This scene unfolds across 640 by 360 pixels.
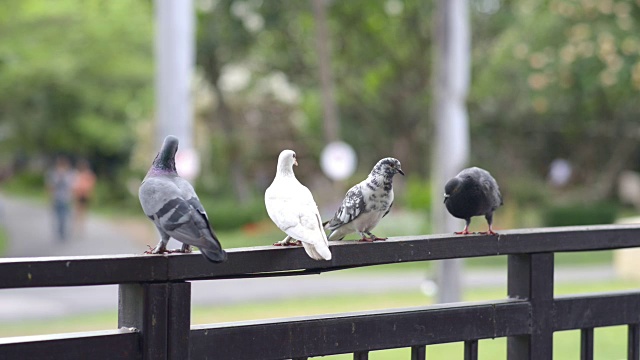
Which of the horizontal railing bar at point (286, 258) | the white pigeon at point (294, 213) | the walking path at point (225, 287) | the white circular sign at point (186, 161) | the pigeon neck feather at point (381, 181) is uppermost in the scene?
the white circular sign at point (186, 161)

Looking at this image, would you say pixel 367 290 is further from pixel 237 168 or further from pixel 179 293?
pixel 237 168

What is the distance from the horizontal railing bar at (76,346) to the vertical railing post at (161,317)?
0.03 m

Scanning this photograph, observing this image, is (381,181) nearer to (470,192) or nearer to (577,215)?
(470,192)

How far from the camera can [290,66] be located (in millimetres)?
35656

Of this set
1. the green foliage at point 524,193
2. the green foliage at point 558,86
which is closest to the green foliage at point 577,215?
the green foliage at point 524,193

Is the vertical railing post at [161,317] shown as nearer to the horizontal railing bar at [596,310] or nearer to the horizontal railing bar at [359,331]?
the horizontal railing bar at [359,331]

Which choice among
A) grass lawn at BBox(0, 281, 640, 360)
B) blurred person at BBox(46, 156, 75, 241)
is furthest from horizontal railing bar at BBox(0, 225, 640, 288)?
blurred person at BBox(46, 156, 75, 241)

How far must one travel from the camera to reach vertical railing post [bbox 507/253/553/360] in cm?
308

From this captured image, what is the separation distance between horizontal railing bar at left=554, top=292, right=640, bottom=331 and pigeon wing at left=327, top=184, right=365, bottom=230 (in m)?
0.69

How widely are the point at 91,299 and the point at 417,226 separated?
31.0 ft

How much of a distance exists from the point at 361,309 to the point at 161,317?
37.5 ft

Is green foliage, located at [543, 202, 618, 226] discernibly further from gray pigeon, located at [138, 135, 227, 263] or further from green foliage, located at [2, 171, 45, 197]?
green foliage, located at [2, 171, 45, 197]

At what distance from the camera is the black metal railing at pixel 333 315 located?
7.58 ft

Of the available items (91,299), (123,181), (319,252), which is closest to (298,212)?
(319,252)
